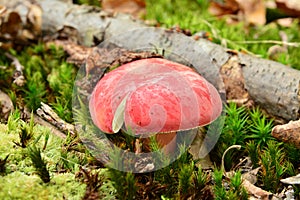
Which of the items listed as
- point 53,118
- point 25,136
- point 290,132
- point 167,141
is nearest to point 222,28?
point 290,132

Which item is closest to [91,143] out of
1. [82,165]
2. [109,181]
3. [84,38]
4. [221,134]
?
[82,165]

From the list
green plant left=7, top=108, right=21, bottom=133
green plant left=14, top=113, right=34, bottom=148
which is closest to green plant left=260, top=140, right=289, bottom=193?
green plant left=14, top=113, right=34, bottom=148

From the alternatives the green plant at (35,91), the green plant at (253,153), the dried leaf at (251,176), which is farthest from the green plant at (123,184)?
the green plant at (35,91)

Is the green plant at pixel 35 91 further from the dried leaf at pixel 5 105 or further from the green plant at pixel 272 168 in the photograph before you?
the green plant at pixel 272 168

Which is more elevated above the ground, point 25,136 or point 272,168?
point 25,136

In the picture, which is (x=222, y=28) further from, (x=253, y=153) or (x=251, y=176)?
(x=251, y=176)

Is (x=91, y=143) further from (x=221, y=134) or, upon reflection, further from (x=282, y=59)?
(x=282, y=59)

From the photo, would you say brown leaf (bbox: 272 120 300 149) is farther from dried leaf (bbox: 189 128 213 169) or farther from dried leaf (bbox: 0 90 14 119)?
dried leaf (bbox: 0 90 14 119)
